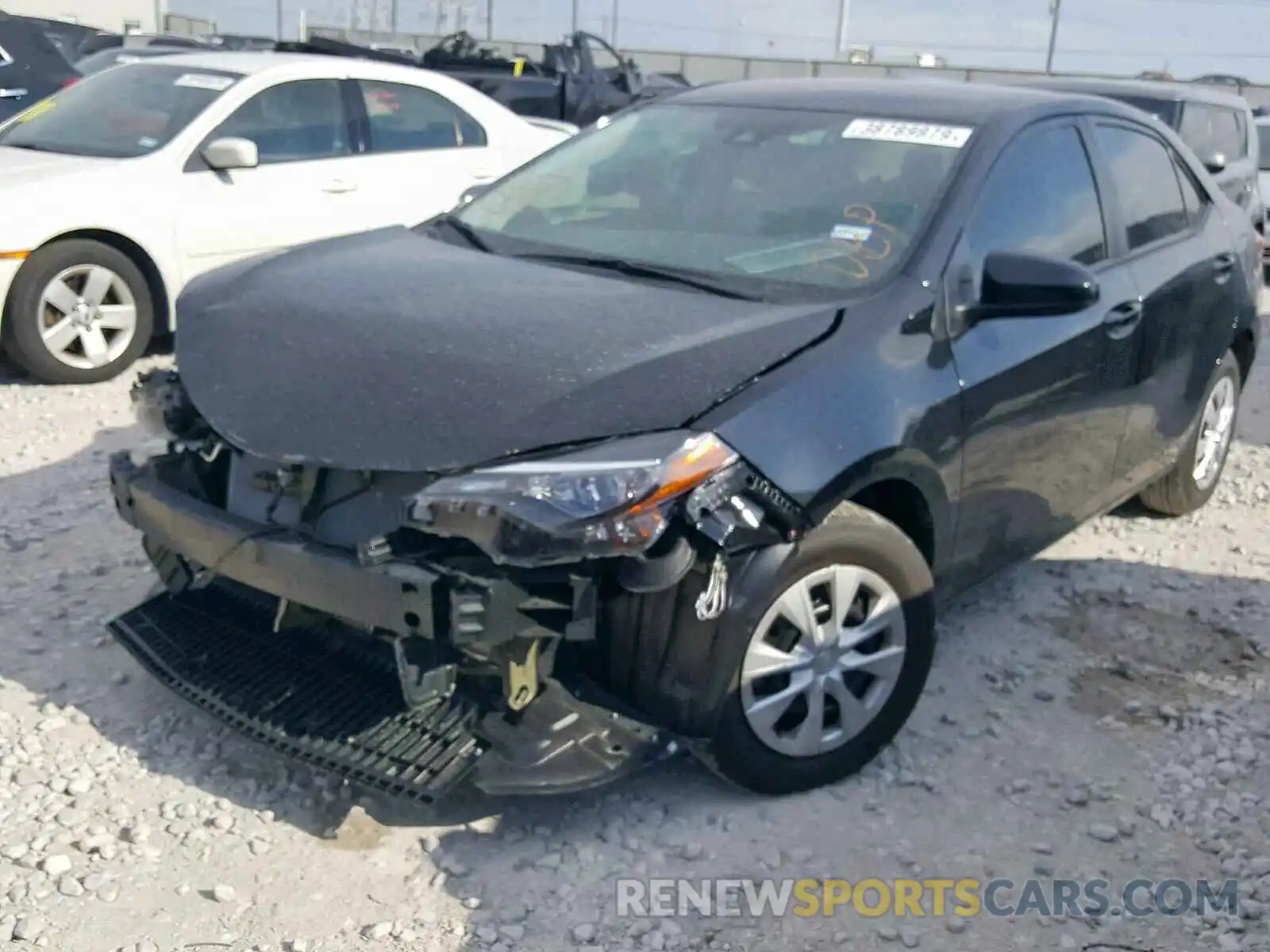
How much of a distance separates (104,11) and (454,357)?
1496 inches

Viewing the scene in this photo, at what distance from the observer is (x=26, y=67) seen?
933cm

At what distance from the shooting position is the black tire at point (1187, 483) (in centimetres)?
524

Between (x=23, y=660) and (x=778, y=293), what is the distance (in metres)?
2.35

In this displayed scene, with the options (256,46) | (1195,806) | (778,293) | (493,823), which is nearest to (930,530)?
(778,293)

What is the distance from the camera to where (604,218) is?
397 cm

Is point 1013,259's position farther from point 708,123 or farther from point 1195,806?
point 1195,806

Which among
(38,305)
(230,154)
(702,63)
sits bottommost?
(38,305)

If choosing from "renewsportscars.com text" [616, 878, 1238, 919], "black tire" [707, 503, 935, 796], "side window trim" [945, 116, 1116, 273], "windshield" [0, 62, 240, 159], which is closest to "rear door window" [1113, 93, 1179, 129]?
"side window trim" [945, 116, 1116, 273]

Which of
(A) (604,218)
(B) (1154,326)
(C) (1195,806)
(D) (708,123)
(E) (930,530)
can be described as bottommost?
(C) (1195,806)

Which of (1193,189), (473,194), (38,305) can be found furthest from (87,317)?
(1193,189)

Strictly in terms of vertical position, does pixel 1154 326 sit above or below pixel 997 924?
above

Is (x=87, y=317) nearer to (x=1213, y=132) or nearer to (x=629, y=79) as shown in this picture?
(x=1213, y=132)

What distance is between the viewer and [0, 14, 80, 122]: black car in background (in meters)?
9.14

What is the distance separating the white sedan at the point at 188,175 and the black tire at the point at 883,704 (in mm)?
4570
